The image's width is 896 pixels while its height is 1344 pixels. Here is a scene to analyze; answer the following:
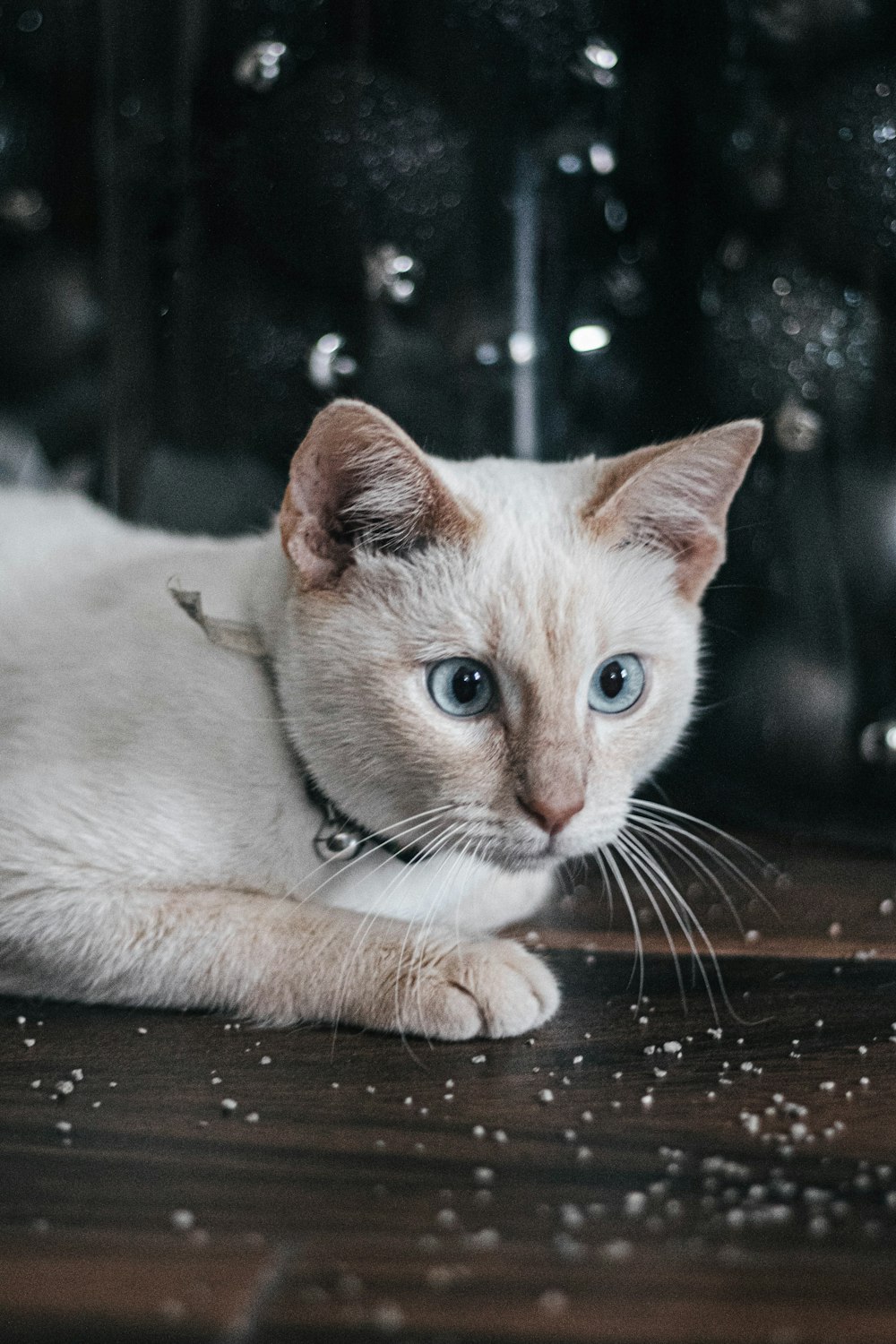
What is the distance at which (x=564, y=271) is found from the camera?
6.32ft

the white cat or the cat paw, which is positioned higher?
the white cat

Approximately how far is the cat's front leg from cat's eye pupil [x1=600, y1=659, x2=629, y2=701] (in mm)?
257

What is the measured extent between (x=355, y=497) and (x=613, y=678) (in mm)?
291

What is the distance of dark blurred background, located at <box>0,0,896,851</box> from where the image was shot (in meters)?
1.66

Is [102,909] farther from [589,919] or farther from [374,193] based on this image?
[374,193]

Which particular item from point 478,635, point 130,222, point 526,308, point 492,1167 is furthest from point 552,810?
point 130,222

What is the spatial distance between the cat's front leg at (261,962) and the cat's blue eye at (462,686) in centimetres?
21

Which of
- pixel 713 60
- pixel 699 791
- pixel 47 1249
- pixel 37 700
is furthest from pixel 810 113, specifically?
pixel 47 1249

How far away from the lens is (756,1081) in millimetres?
1000

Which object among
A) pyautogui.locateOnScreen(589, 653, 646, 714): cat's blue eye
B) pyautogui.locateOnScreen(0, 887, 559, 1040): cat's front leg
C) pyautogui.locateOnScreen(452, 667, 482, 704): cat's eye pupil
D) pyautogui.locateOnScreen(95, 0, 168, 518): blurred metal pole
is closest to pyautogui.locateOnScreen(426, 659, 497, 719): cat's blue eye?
pyautogui.locateOnScreen(452, 667, 482, 704): cat's eye pupil

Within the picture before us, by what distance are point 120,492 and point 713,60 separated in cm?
119

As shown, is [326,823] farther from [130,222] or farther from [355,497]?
[130,222]

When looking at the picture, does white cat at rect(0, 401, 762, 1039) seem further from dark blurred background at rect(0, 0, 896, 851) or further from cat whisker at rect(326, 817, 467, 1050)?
dark blurred background at rect(0, 0, 896, 851)

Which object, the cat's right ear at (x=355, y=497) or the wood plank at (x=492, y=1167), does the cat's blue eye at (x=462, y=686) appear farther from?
the wood plank at (x=492, y=1167)
